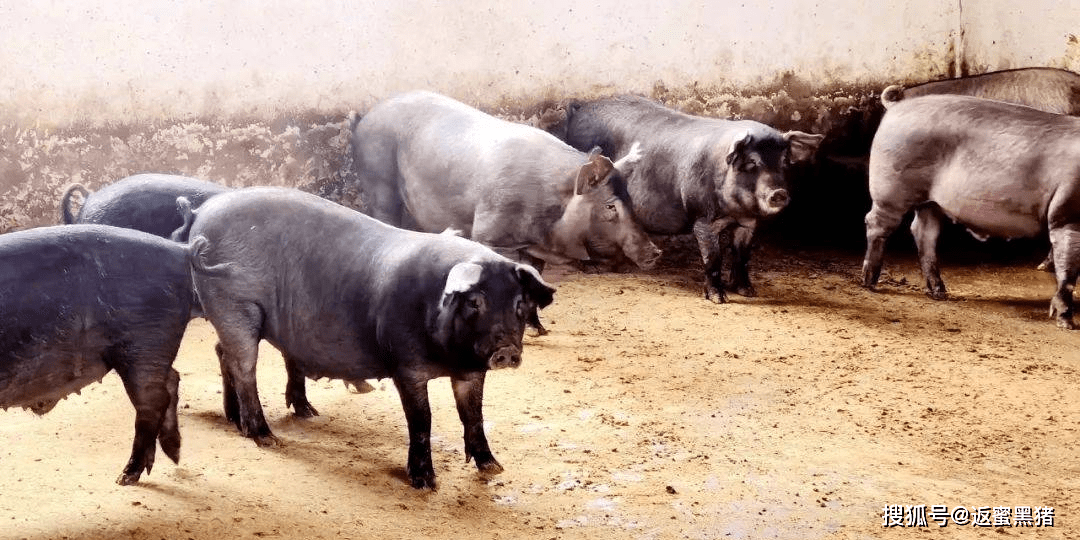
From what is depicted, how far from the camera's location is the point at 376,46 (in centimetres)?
879

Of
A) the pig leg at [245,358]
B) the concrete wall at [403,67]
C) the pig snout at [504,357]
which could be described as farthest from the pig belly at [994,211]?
the pig leg at [245,358]

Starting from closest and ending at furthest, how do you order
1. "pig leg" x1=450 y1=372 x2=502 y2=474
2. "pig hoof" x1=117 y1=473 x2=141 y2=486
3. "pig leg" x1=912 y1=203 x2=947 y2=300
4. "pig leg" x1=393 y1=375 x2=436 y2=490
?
"pig hoof" x1=117 y1=473 x2=141 y2=486 < "pig leg" x1=393 y1=375 x2=436 y2=490 < "pig leg" x1=450 y1=372 x2=502 y2=474 < "pig leg" x1=912 y1=203 x2=947 y2=300

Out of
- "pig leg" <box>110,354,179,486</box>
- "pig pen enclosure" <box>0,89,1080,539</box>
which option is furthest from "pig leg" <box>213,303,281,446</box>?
"pig leg" <box>110,354,179,486</box>

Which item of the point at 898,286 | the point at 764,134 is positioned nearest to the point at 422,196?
the point at 764,134

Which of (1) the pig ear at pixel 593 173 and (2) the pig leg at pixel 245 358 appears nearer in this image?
(2) the pig leg at pixel 245 358

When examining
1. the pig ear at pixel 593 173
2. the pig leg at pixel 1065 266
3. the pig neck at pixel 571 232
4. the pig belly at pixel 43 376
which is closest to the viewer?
the pig belly at pixel 43 376

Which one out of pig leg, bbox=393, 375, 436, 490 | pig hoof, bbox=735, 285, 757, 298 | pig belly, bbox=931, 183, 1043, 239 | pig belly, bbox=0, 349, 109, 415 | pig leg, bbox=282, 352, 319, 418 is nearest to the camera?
pig belly, bbox=0, 349, 109, 415

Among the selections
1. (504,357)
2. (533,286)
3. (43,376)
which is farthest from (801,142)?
(43,376)

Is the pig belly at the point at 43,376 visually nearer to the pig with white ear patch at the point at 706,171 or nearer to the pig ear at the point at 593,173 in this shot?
the pig ear at the point at 593,173

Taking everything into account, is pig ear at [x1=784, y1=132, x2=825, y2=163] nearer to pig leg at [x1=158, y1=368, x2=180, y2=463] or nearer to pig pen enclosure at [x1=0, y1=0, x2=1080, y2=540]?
pig pen enclosure at [x1=0, y1=0, x2=1080, y2=540]

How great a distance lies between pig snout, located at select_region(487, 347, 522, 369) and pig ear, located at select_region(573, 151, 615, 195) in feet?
8.17

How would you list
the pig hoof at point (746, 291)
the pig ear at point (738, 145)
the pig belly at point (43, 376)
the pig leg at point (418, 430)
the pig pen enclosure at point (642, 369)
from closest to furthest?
the pig belly at point (43, 376) → the pig pen enclosure at point (642, 369) → the pig leg at point (418, 430) → the pig ear at point (738, 145) → the pig hoof at point (746, 291)

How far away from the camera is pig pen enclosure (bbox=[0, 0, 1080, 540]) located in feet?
14.6

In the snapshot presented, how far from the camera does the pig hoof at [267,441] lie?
5.18m
